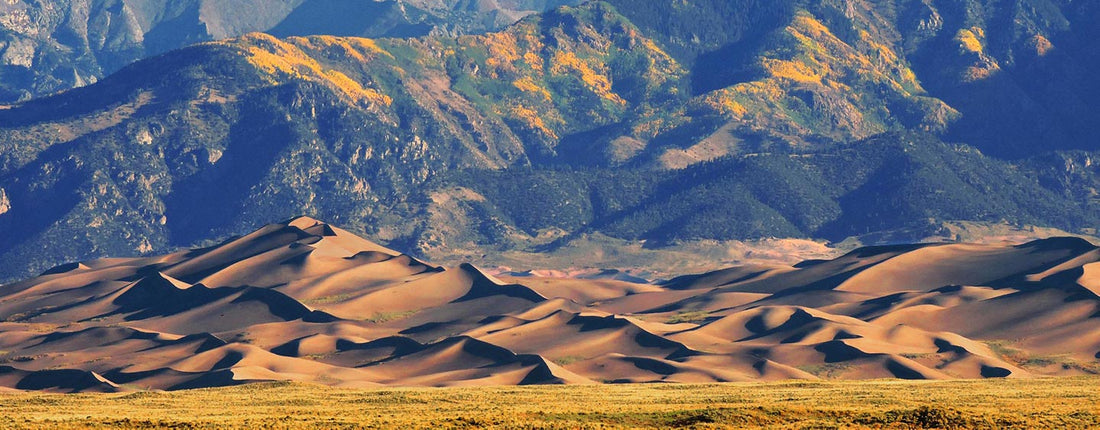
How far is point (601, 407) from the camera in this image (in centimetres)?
15262

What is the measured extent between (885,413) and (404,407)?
135 feet

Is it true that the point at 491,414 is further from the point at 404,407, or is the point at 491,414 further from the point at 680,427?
the point at 404,407

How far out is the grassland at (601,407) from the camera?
131 m

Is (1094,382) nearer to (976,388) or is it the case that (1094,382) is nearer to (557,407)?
(976,388)

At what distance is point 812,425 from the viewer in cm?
12912

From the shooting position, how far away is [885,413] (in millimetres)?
134125

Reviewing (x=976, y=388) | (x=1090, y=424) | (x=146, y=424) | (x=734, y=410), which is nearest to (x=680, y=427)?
(x=734, y=410)

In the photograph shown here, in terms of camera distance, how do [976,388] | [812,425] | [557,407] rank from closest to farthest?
1. [812,425]
2. [557,407]
3. [976,388]

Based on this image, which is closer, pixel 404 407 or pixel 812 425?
pixel 812 425

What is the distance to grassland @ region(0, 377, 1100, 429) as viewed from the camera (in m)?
131

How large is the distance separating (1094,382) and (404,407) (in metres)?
60.0

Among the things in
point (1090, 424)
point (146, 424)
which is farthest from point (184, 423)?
point (1090, 424)

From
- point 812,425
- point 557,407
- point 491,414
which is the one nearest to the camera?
point 812,425

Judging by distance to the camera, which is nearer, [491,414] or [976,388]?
[491,414]
